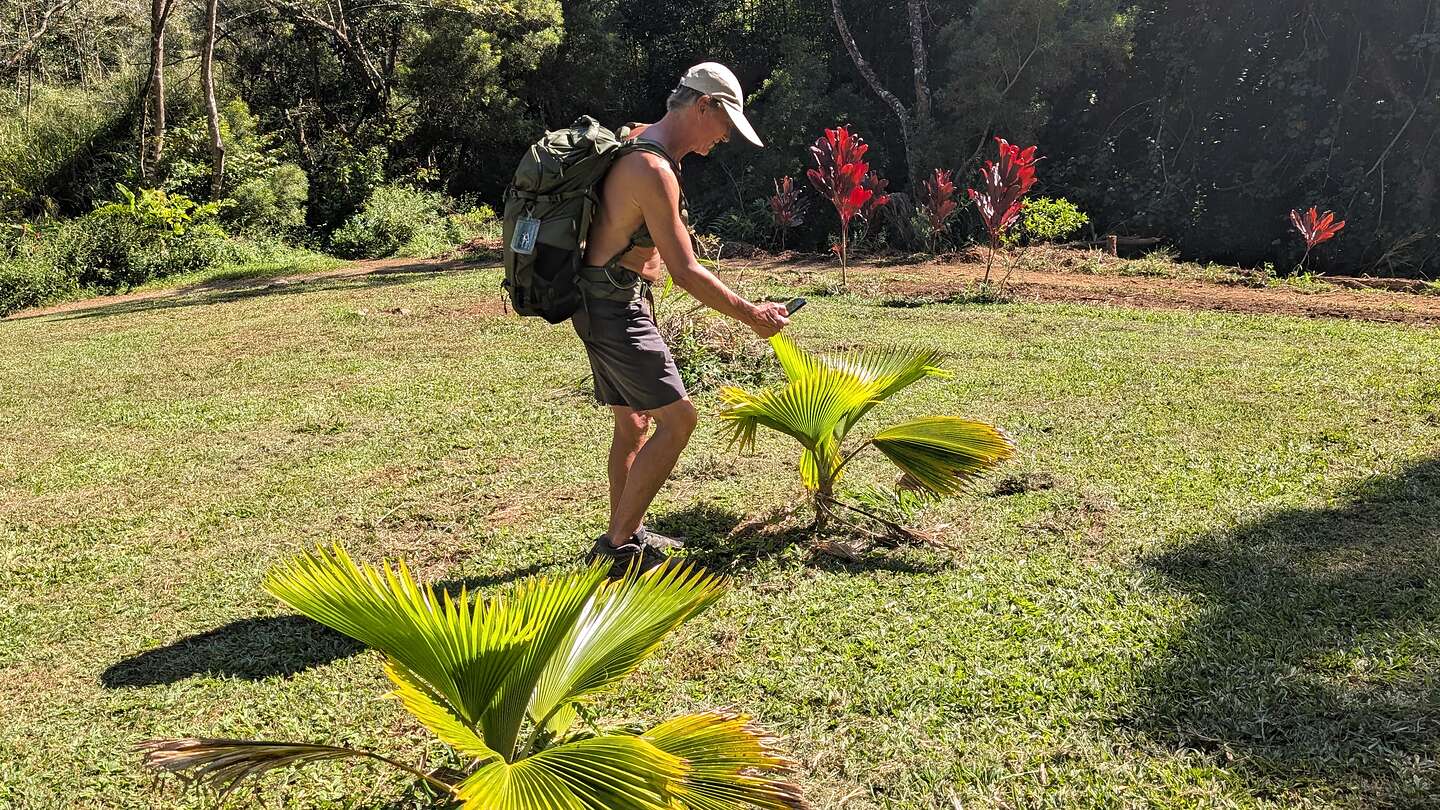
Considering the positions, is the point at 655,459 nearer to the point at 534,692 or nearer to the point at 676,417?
the point at 676,417

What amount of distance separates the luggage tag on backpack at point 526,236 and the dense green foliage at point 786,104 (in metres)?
10.4

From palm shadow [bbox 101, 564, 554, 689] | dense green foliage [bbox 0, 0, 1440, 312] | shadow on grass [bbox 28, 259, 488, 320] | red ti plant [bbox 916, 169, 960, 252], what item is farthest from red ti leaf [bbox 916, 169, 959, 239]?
palm shadow [bbox 101, 564, 554, 689]

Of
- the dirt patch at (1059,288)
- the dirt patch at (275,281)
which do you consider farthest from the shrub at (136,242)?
the dirt patch at (1059,288)

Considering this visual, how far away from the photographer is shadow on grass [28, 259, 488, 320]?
11.1 meters

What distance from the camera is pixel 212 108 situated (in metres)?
13.9

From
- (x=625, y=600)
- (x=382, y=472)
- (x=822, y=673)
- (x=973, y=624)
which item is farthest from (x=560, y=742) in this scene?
(x=382, y=472)

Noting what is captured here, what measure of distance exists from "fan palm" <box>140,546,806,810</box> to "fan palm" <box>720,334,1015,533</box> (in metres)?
1.49

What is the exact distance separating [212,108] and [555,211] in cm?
1332

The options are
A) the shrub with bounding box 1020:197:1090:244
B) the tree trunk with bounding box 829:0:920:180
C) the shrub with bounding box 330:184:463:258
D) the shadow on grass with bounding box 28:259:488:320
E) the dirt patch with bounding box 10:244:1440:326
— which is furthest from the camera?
the shrub with bounding box 330:184:463:258

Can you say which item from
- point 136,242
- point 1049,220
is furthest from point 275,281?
point 1049,220

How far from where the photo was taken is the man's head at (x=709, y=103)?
2840mm

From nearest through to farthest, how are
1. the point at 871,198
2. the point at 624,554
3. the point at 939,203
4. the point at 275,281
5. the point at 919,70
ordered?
the point at 624,554 → the point at 871,198 → the point at 939,203 → the point at 275,281 → the point at 919,70

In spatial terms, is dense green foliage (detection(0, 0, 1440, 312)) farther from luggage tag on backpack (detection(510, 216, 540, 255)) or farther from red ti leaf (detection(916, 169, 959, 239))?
luggage tag on backpack (detection(510, 216, 540, 255))

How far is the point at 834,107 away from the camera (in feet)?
55.9
